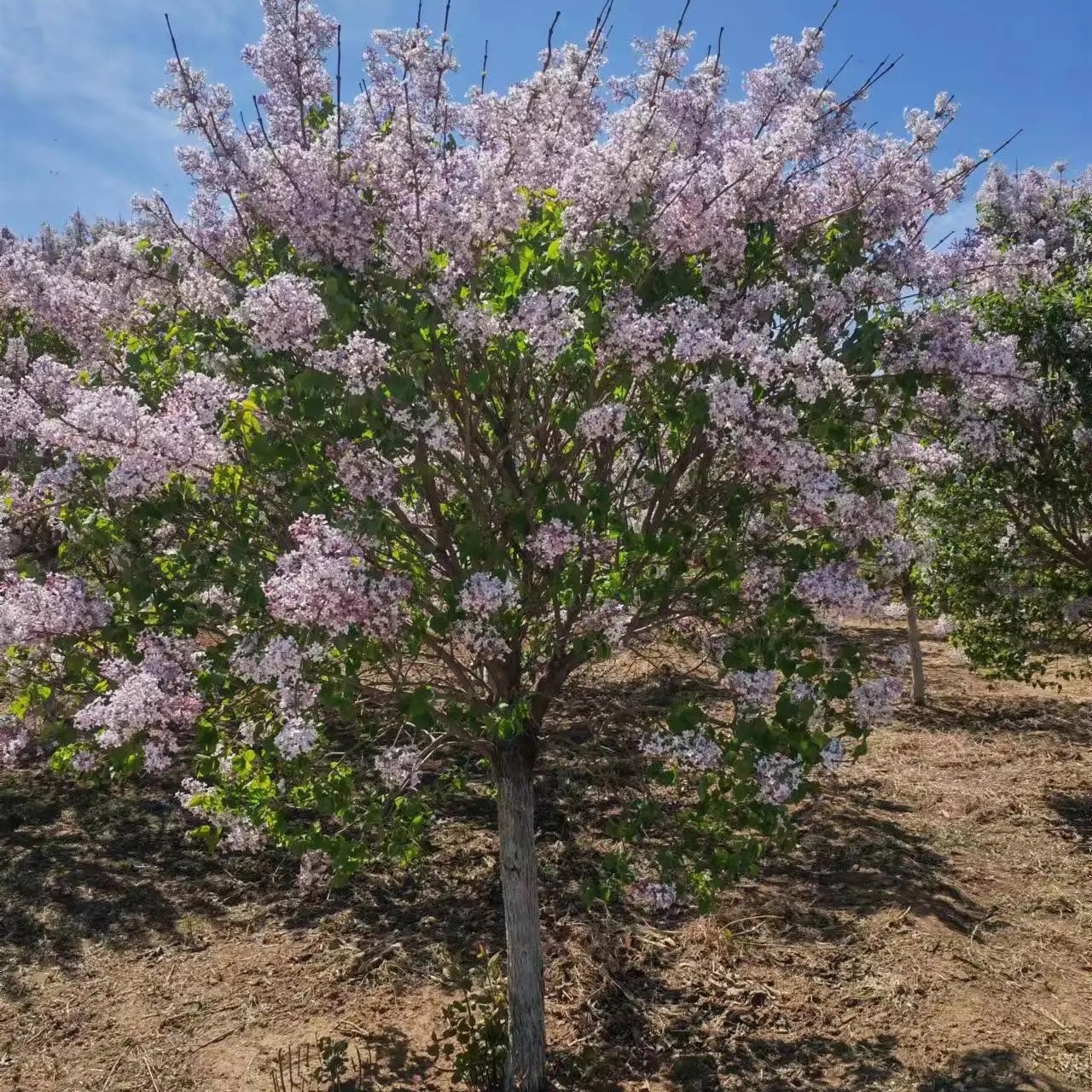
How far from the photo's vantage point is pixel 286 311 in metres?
4.33

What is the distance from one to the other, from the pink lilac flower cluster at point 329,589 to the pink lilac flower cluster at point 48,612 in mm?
1209

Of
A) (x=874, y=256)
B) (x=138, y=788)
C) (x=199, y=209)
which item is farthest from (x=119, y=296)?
(x=138, y=788)

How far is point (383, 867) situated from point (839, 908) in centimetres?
430

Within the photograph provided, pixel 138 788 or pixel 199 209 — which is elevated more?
pixel 199 209

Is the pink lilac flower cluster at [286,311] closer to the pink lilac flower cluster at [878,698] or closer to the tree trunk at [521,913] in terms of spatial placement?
the tree trunk at [521,913]

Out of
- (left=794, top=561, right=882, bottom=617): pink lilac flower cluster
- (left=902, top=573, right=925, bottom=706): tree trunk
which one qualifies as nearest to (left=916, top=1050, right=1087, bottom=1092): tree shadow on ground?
(left=794, top=561, right=882, bottom=617): pink lilac flower cluster

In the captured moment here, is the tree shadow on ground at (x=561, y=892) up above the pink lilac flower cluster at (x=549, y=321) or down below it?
below

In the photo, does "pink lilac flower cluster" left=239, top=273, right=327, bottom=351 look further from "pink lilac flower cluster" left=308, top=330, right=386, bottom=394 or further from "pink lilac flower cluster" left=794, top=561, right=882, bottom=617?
"pink lilac flower cluster" left=794, top=561, right=882, bottom=617

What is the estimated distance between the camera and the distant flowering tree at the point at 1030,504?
8.96m

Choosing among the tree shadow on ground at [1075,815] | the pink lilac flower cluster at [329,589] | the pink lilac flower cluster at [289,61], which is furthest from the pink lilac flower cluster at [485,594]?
the tree shadow on ground at [1075,815]

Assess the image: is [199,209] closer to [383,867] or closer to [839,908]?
[383,867]

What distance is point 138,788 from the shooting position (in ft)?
40.2

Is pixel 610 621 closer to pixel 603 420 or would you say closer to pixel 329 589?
pixel 603 420

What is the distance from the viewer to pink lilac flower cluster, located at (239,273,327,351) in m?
4.28
